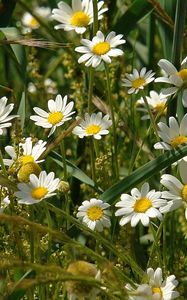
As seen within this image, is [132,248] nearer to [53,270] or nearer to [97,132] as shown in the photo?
[97,132]

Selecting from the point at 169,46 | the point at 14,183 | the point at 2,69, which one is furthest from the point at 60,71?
the point at 14,183

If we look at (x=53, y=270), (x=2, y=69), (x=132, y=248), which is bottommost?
(x=53, y=270)

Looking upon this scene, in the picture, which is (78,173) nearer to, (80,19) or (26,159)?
(26,159)

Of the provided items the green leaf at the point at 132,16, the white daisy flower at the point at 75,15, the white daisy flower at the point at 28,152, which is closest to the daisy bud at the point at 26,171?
the white daisy flower at the point at 28,152

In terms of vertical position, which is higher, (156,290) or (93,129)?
(93,129)

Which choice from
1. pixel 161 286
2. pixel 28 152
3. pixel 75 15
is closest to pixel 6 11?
pixel 75 15

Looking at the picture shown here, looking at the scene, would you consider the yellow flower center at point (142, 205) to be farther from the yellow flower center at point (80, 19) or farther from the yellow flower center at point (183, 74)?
the yellow flower center at point (80, 19)
